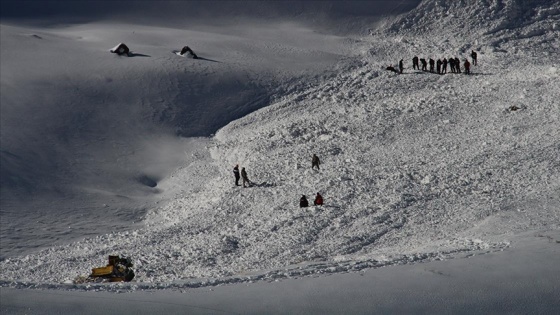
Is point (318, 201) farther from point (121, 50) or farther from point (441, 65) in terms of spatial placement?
point (121, 50)

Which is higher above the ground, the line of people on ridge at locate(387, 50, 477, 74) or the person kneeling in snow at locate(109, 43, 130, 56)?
the person kneeling in snow at locate(109, 43, 130, 56)

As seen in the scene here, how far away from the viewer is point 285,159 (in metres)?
34.7

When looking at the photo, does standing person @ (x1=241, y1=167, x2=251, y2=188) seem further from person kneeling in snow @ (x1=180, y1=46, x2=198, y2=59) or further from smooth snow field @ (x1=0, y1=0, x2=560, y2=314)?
person kneeling in snow @ (x1=180, y1=46, x2=198, y2=59)

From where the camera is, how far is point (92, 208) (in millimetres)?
33562

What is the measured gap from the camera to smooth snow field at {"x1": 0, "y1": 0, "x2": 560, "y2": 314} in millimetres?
19219

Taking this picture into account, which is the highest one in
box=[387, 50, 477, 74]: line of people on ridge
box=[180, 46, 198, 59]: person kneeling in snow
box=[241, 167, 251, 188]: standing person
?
box=[180, 46, 198, 59]: person kneeling in snow

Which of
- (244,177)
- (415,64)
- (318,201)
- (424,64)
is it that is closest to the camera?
(318,201)

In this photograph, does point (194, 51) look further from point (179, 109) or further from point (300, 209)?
point (300, 209)

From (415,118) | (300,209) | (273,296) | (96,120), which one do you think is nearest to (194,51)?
(96,120)

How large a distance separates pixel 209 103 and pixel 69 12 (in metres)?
21.4

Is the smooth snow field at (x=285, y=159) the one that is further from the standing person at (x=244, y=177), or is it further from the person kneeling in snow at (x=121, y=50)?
the person kneeling in snow at (x=121, y=50)

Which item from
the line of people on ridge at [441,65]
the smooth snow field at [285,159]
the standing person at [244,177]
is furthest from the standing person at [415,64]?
the standing person at [244,177]

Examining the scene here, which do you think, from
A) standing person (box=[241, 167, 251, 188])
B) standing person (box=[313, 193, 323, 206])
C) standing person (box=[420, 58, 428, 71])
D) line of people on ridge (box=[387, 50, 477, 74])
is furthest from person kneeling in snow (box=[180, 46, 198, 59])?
standing person (box=[313, 193, 323, 206])

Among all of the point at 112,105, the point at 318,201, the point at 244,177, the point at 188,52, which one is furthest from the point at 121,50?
the point at 318,201
